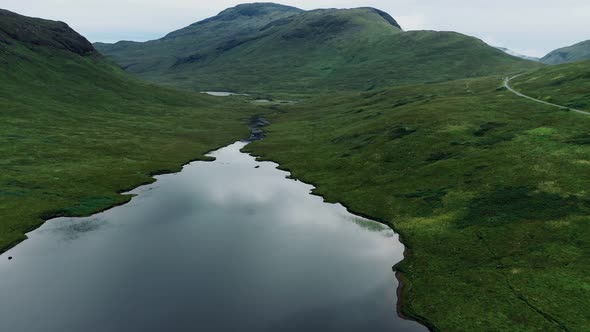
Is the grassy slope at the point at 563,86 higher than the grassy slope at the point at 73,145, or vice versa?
the grassy slope at the point at 563,86

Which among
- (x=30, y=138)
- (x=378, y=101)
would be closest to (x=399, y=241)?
(x=30, y=138)

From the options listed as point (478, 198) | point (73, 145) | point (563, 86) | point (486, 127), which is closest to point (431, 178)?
point (478, 198)

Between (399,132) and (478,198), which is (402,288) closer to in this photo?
(478,198)

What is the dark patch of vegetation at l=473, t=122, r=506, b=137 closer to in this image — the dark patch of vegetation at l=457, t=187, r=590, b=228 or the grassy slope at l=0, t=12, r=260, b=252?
the dark patch of vegetation at l=457, t=187, r=590, b=228

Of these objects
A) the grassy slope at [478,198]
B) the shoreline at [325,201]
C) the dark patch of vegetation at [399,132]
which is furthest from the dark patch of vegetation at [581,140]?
the shoreline at [325,201]

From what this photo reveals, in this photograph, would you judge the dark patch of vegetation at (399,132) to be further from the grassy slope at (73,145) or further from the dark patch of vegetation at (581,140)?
the grassy slope at (73,145)

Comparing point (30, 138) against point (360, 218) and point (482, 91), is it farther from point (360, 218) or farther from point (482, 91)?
point (482, 91)

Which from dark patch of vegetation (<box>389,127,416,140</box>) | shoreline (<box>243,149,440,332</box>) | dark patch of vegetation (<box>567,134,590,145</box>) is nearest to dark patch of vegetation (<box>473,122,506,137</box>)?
dark patch of vegetation (<box>389,127,416,140</box>)

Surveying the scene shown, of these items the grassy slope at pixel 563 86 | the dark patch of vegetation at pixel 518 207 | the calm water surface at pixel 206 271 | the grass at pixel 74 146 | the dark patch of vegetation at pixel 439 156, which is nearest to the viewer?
the calm water surface at pixel 206 271
